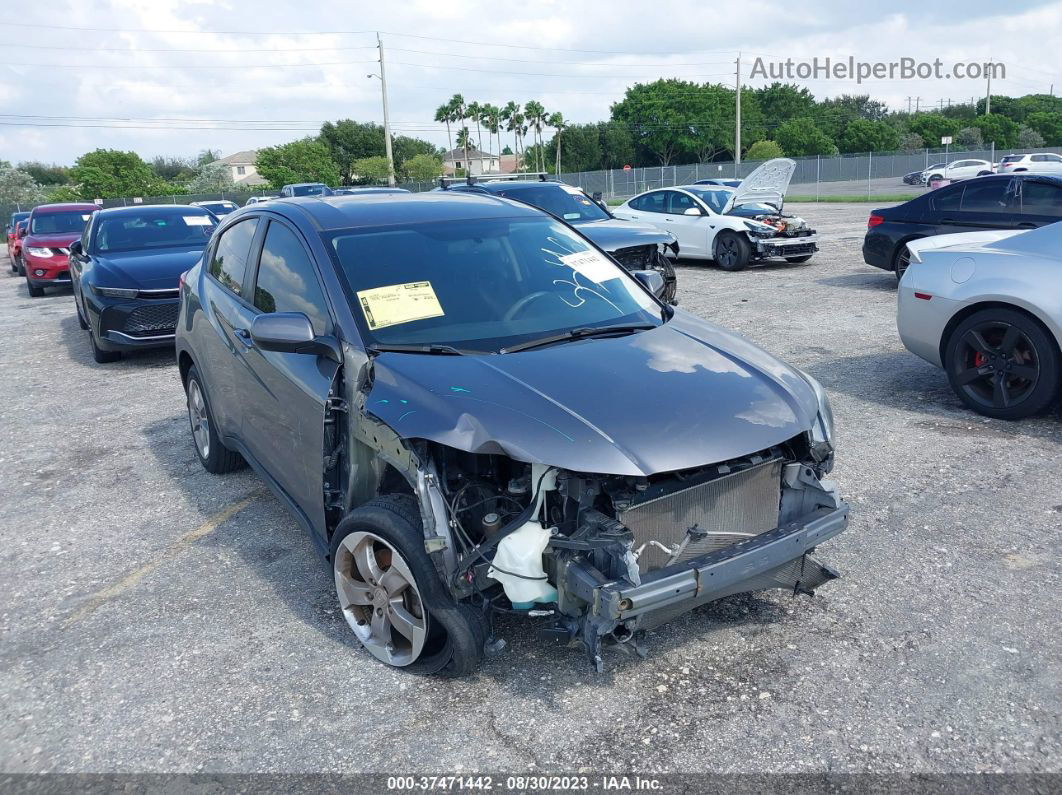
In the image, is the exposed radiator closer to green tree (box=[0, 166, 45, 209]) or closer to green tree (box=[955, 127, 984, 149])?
green tree (box=[0, 166, 45, 209])

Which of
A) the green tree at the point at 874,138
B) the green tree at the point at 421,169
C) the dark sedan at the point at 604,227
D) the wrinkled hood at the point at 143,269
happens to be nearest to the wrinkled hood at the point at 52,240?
the wrinkled hood at the point at 143,269

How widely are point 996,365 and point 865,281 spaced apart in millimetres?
7149

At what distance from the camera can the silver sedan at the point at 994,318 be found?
587 cm

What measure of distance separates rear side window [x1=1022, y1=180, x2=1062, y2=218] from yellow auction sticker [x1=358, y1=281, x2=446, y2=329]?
903cm

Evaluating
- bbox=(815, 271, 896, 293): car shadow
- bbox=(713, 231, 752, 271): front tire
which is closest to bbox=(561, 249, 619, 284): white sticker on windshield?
bbox=(815, 271, 896, 293): car shadow

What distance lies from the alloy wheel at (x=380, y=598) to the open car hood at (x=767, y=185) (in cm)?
1269

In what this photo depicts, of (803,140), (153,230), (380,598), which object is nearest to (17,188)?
(153,230)

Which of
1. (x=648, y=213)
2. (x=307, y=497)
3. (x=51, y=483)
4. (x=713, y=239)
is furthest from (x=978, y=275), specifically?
(x=648, y=213)

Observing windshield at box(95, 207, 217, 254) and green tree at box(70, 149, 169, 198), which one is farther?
green tree at box(70, 149, 169, 198)

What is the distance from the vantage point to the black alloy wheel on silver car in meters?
5.89

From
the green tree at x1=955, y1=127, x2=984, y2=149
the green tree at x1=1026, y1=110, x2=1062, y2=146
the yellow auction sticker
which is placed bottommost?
the yellow auction sticker

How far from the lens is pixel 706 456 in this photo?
3010mm

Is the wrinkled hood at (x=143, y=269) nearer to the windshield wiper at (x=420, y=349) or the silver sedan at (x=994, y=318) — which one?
the windshield wiper at (x=420, y=349)

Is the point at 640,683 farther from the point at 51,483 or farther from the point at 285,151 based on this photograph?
the point at 285,151
